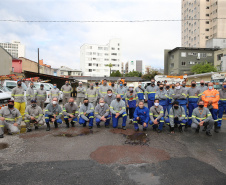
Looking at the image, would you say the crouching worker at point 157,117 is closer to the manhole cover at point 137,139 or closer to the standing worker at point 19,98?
the manhole cover at point 137,139

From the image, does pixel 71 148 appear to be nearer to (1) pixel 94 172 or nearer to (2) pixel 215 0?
(1) pixel 94 172

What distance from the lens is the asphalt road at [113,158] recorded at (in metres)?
3.75

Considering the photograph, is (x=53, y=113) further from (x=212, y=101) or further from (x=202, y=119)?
(x=212, y=101)

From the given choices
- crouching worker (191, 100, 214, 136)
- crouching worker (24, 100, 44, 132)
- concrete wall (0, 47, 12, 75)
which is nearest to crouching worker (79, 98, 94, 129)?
crouching worker (24, 100, 44, 132)

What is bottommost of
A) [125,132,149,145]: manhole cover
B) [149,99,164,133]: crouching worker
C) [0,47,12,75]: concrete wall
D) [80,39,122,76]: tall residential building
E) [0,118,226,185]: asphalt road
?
[0,118,226,185]: asphalt road

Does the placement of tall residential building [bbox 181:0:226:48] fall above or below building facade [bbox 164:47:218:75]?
above

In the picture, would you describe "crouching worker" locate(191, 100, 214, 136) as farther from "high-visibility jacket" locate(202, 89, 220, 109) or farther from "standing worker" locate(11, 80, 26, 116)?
"standing worker" locate(11, 80, 26, 116)

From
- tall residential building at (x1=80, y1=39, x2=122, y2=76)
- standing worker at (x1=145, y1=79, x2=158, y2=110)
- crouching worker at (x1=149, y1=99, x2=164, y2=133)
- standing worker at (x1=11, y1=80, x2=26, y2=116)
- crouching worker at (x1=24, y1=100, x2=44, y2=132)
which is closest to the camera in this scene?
crouching worker at (x1=149, y1=99, x2=164, y2=133)

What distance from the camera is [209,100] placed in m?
7.59

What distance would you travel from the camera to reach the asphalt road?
3.75 metres

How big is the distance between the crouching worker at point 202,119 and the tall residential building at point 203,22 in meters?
66.3

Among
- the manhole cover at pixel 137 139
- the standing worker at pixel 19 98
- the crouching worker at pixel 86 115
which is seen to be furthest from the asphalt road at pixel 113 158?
Result: the standing worker at pixel 19 98

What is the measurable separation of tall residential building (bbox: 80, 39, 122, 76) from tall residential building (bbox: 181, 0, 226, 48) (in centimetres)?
3183

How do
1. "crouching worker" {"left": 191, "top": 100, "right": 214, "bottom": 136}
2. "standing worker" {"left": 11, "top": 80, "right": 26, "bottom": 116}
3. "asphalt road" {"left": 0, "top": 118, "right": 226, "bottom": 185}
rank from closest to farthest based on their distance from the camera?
"asphalt road" {"left": 0, "top": 118, "right": 226, "bottom": 185} → "crouching worker" {"left": 191, "top": 100, "right": 214, "bottom": 136} → "standing worker" {"left": 11, "top": 80, "right": 26, "bottom": 116}
